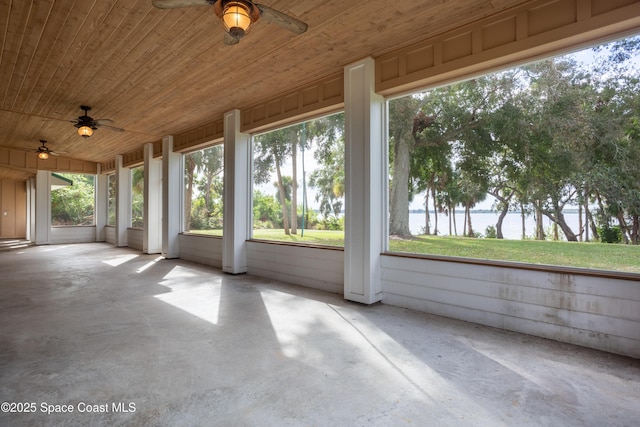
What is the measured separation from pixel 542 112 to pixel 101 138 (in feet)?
34.3

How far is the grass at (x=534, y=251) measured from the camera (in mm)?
3039

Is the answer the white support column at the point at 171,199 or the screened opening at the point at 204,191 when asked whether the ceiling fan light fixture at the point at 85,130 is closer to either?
the white support column at the point at 171,199

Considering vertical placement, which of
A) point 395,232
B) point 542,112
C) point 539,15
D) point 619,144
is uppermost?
point 539,15

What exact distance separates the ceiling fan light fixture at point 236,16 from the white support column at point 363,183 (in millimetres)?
2201

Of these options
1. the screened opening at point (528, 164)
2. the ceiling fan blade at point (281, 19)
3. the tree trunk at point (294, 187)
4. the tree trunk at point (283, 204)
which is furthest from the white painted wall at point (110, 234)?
the ceiling fan blade at point (281, 19)

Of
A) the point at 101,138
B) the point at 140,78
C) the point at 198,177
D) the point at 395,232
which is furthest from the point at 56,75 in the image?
the point at 395,232

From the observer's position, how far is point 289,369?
8.58ft

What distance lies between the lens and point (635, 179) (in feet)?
9.76

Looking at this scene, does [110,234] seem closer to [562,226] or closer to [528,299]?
[528,299]

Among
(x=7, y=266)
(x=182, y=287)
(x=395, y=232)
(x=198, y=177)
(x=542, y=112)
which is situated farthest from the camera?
(x=198, y=177)

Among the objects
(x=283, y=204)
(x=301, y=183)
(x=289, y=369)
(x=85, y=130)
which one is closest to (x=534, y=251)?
(x=289, y=369)

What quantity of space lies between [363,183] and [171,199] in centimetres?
631

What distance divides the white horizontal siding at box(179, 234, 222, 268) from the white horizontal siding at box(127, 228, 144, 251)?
9.42 feet

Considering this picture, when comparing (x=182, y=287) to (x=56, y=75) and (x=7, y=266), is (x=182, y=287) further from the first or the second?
(x=7, y=266)
